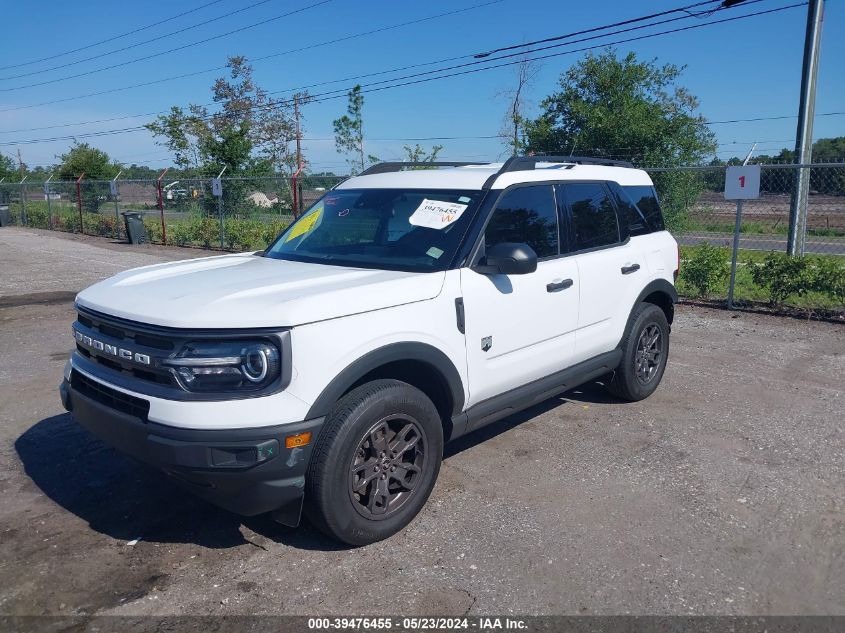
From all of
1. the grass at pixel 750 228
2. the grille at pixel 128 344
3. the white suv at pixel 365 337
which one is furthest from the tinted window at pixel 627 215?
the grass at pixel 750 228

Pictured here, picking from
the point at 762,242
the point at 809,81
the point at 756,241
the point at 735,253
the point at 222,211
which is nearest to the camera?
the point at 735,253

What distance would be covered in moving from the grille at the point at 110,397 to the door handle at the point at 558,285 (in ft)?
8.43

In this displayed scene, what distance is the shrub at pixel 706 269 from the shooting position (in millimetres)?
10406

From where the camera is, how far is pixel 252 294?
11.2 feet

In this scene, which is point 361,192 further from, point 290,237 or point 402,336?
point 402,336

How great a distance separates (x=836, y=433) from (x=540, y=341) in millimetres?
2580

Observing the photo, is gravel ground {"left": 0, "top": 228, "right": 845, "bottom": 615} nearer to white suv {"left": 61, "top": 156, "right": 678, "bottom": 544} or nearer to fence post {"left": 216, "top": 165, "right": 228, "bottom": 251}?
white suv {"left": 61, "top": 156, "right": 678, "bottom": 544}

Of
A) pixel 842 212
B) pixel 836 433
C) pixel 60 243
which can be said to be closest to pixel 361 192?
pixel 836 433

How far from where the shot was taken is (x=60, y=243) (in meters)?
21.5

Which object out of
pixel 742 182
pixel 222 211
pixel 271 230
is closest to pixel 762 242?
pixel 742 182

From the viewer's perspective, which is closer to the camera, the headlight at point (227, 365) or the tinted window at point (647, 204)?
the headlight at point (227, 365)

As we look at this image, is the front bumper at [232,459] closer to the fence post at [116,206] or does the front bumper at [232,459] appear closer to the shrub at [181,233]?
the shrub at [181,233]

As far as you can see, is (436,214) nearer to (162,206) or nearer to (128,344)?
(128,344)

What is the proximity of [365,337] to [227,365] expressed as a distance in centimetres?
68
